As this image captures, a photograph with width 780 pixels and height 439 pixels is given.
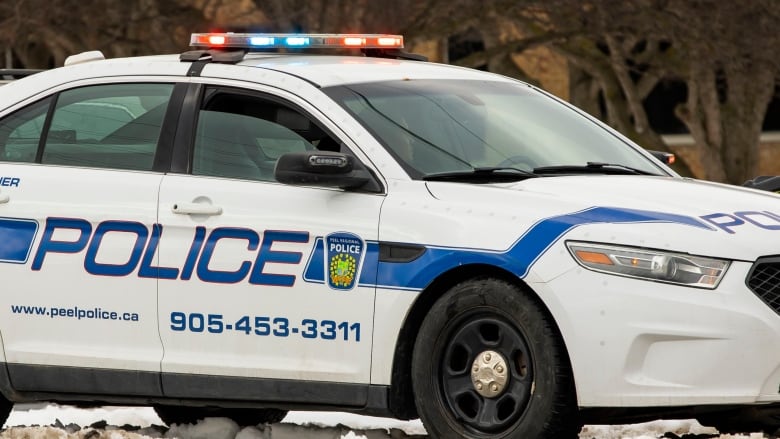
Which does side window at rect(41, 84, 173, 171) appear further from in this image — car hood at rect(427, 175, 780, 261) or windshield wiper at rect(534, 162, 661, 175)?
windshield wiper at rect(534, 162, 661, 175)

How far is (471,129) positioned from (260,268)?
1010 mm

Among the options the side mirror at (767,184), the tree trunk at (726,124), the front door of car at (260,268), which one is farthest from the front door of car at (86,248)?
the tree trunk at (726,124)

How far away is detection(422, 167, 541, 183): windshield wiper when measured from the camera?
20.6 ft

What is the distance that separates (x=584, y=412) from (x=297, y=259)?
1.21 metres

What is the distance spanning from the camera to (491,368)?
19.3 ft

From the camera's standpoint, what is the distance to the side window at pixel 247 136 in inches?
259

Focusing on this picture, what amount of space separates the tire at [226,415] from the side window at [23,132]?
1.34 m

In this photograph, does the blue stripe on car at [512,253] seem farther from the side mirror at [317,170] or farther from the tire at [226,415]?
A: the tire at [226,415]

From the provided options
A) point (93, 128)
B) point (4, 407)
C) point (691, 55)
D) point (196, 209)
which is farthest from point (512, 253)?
point (691, 55)

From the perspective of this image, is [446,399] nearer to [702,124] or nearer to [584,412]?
[584,412]

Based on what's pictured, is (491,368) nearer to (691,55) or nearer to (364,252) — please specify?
(364,252)

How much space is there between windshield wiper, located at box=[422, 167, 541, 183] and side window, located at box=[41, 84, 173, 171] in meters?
1.22

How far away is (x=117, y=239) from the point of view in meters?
6.62

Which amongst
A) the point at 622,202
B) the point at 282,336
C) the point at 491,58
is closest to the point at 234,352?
the point at 282,336
